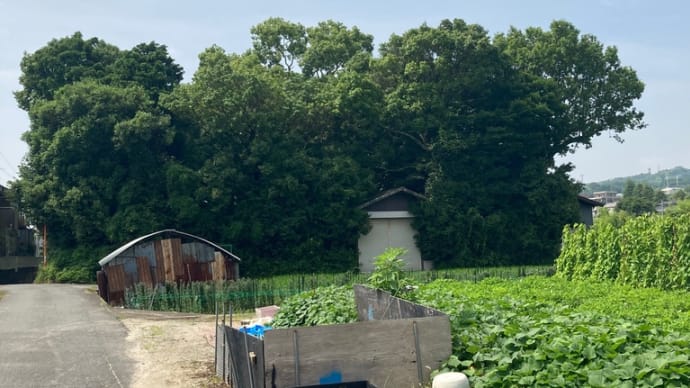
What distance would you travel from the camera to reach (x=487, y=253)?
31.3m

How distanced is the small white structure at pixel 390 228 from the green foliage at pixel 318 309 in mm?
17387

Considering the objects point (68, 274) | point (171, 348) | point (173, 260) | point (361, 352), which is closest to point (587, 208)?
point (173, 260)

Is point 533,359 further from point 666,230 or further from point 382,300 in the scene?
point 666,230

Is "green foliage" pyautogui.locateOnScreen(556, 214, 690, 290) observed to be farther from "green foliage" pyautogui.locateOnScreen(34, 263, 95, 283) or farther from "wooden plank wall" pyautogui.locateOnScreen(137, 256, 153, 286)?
"green foliage" pyautogui.locateOnScreen(34, 263, 95, 283)

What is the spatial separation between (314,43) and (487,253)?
13.9m

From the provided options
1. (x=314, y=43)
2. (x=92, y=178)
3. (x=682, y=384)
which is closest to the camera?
(x=682, y=384)

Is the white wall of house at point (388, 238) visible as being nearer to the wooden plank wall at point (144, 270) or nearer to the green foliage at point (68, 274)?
the green foliage at point (68, 274)

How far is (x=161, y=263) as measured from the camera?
807 inches

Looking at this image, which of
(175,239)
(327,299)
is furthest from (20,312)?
(327,299)

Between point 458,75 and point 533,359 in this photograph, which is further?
point 458,75

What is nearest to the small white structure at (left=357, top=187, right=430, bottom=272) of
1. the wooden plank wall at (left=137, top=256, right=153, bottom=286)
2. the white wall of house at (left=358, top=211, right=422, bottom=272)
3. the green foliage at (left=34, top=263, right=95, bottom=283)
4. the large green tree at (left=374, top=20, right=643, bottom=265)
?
the white wall of house at (left=358, top=211, right=422, bottom=272)

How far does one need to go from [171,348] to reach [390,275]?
491cm

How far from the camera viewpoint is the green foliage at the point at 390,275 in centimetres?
1093

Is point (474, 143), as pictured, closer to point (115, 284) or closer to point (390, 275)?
point (115, 284)
